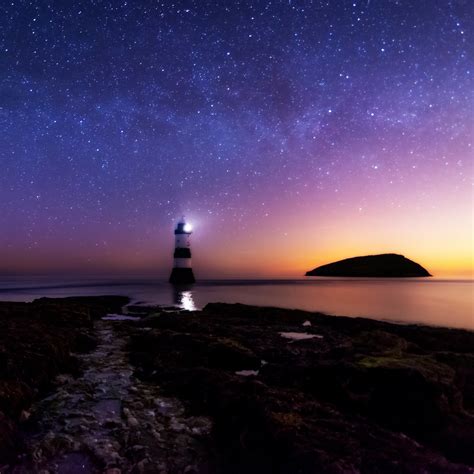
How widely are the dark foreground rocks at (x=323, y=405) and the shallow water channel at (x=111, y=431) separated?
0.47 m

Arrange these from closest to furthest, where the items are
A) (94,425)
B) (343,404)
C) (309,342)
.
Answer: (94,425), (343,404), (309,342)

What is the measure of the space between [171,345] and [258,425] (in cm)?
681

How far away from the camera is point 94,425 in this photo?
6980 mm

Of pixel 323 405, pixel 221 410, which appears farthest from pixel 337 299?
pixel 221 410

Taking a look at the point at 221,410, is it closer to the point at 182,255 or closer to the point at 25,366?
the point at 25,366

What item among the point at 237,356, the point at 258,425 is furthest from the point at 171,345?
the point at 258,425

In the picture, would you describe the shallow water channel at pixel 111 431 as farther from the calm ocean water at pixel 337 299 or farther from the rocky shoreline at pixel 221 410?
the calm ocean water at pixel 337 299

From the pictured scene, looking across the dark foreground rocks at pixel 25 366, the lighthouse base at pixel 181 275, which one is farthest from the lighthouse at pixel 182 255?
the dark foreground rocks at pixel 25 366

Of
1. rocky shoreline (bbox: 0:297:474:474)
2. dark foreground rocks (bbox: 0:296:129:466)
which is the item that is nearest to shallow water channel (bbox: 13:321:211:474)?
rocky shoreline (bbox: 0:297:474:474)

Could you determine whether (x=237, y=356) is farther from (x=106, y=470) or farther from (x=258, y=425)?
(x=106, y=470)

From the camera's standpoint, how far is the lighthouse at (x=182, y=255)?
75.1m

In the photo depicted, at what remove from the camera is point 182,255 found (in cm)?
7794

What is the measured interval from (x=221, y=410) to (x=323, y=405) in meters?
2.08

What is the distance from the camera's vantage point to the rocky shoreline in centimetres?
582
